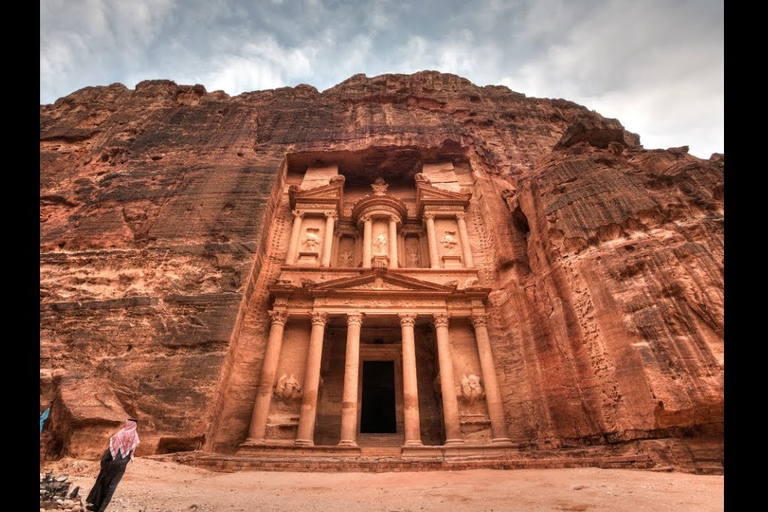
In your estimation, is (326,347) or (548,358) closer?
(548,358)

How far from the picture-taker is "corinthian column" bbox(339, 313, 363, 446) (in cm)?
1175

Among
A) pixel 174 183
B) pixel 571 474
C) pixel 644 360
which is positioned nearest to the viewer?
pixel 571 474

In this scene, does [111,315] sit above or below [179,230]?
below

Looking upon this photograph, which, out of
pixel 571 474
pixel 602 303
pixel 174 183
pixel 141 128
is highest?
pixel 141 128

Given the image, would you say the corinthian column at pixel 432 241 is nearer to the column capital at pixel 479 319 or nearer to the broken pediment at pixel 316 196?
the column capital at pixel 479 319

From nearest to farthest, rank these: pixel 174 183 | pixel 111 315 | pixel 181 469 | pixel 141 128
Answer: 1. pixel 181 469
2. pixel 111 315
3. pixel 174 183
4. pixel 141 128

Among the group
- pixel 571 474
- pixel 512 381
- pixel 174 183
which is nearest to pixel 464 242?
pixel 512 381

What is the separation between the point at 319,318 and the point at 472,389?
19.1 feet

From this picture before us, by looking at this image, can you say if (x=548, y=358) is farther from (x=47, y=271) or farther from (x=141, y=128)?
(x=141, y=128)

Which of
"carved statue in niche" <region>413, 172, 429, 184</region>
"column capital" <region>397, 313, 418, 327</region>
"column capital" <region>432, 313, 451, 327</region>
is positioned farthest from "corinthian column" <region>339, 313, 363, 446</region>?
"carved statue in niche" <region>413, 172, 429, 184</region>

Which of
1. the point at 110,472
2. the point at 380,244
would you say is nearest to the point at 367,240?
the point at 380,244

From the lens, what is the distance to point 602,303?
10602 millimetres

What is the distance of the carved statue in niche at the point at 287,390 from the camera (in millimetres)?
12781

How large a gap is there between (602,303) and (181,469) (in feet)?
36.0
